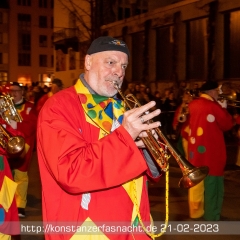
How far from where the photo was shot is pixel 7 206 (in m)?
4.12

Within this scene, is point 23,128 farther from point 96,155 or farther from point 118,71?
point 96,155

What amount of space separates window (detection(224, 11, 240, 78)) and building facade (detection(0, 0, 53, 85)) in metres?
39.1

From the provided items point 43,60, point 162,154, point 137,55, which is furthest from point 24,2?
point 162,154

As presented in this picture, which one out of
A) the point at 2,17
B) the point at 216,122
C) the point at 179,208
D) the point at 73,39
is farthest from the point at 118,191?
the point at 2,17

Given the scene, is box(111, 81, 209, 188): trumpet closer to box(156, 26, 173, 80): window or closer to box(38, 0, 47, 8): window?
box(156, 26, 173, 80): window

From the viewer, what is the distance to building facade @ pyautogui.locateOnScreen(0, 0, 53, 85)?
5634cm

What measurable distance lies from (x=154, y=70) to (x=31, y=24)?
128 feet

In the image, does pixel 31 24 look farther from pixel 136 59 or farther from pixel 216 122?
pixel 216 122

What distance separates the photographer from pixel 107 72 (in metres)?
2.68

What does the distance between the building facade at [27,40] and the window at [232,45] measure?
3905 cm

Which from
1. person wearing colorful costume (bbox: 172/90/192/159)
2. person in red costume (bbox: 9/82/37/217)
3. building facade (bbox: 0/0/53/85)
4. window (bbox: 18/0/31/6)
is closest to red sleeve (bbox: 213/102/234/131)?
person wearing colorful costume (bbox: 172/90/192/159)

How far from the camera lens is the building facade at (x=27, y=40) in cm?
5634

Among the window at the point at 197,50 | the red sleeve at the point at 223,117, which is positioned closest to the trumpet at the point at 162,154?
the red sleeve at the point at 223,117

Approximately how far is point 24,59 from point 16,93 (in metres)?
51.5
